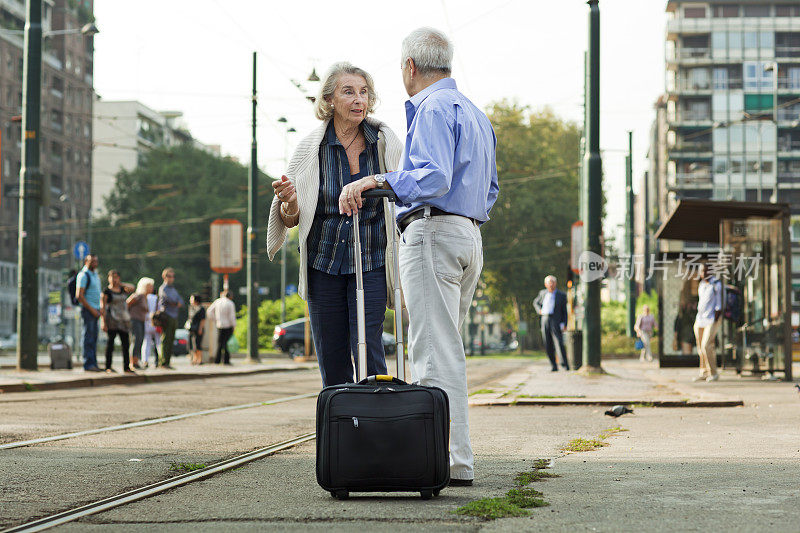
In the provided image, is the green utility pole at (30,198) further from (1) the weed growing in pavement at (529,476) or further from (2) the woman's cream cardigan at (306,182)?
(1) the weed growing in pavement at (529,476)

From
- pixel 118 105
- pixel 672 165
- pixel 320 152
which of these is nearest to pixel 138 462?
pixel 320 152

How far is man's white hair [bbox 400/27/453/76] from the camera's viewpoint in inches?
210

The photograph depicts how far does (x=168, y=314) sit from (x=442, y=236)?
672 inches

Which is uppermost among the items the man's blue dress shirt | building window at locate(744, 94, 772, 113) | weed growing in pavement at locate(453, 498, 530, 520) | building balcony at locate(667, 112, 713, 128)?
building window at locate(744, 94, 772, 113)

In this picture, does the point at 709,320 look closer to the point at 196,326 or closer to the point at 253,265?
the point at 196,326

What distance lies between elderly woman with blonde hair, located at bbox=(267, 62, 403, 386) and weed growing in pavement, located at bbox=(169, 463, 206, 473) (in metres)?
0.90

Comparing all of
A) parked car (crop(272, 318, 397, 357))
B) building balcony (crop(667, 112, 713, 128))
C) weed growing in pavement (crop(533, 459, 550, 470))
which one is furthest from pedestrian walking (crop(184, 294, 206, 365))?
building balcony (crop(667, 112, 713, 128))

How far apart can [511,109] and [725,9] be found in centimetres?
3491

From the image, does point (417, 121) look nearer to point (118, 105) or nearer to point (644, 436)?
point (644, 436)

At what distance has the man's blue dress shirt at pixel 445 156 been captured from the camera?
16.4ft

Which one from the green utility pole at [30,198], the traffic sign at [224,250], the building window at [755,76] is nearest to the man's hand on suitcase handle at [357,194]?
the green utility pole at [30,198]

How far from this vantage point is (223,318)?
26.8 m

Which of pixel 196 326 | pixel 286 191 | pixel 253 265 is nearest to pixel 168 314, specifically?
pixel 196 326

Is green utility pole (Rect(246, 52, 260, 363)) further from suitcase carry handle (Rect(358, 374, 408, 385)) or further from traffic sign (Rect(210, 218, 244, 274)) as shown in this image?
suitcase carry handle (Rect(358, 374, 408, 385))
